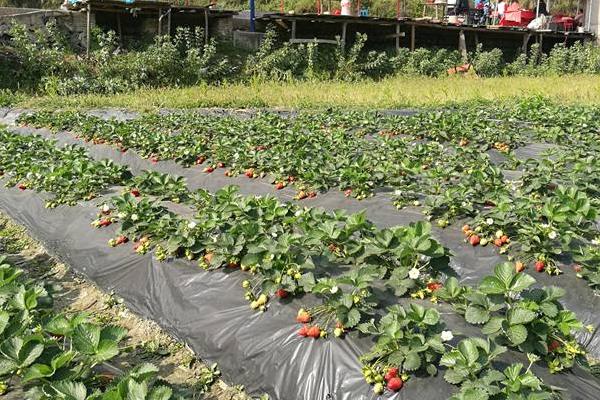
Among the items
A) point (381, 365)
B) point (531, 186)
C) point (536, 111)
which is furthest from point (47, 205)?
point (536, 111)

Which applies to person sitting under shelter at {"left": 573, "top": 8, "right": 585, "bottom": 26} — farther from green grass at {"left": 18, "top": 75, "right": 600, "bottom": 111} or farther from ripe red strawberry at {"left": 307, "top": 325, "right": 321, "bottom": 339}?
ripe red strawberry at {"left": 307, "top": 325, "right": 321, "bottom": 339}

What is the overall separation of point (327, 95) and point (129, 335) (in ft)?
35.1

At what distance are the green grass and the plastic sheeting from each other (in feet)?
24.1

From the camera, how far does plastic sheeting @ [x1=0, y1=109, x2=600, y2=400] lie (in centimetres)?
240

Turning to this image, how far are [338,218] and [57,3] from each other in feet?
78.4

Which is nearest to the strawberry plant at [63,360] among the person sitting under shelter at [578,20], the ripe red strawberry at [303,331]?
the ripe red strawberry at [303,331]

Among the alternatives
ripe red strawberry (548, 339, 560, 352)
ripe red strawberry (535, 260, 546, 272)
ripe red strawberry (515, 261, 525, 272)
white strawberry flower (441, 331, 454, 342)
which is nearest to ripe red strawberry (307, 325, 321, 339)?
white strawberry flower (441, 331, 454, 342)

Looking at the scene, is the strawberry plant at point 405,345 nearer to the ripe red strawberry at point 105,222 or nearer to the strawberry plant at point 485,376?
the strawberry plant at point 485,376

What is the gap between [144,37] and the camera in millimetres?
17188

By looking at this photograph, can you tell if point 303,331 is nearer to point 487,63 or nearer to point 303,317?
point 303,317

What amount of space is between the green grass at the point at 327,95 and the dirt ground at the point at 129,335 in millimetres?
7023

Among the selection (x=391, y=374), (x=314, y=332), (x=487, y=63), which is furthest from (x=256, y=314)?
(x=487, y=63)

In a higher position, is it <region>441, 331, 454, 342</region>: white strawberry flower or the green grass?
the green grass

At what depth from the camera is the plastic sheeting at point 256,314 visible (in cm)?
240
